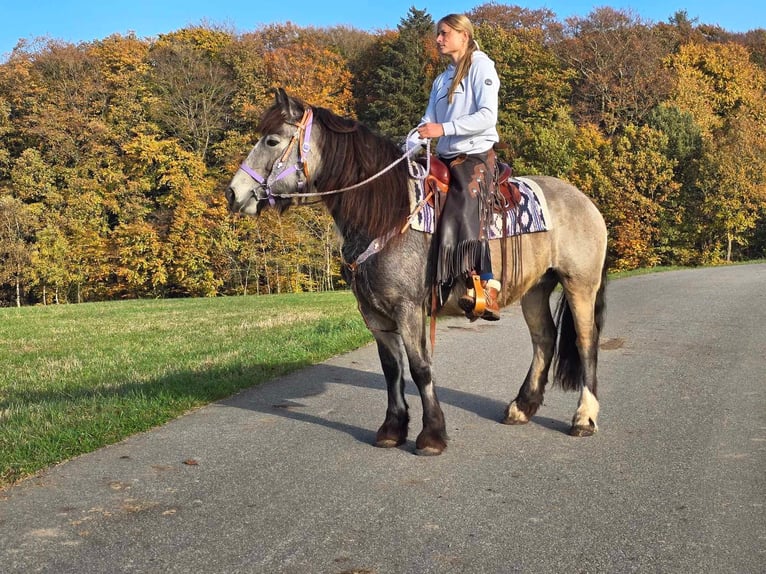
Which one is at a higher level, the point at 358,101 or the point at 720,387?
the point at 358,101

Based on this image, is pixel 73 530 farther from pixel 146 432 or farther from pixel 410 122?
pixel 410 122

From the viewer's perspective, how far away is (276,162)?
4973mm

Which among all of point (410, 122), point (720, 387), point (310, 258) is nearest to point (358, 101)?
point (410, 122)

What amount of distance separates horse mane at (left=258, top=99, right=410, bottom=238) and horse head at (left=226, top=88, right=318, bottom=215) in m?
0.02

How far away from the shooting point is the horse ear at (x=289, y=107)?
16.2 feet

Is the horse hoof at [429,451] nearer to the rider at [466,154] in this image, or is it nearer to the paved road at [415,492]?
the paved road at [415,492]

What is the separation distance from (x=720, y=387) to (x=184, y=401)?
516 cm

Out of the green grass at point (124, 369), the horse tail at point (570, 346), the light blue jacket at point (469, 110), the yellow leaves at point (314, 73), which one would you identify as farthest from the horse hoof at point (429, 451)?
the yellow leaves at point (314, 73)

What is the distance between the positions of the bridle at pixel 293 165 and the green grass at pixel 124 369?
7.64 feet

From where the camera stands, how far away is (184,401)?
22.1 feet

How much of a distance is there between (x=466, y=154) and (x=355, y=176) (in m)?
0.86

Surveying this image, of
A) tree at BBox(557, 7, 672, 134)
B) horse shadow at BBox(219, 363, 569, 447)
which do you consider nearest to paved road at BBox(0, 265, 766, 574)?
horse shadow at BBox(219, 363, 569, 447)

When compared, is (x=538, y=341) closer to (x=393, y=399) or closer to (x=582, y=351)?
(x=582, y=351)

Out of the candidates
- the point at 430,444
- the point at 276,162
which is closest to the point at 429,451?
the point at 430,444
